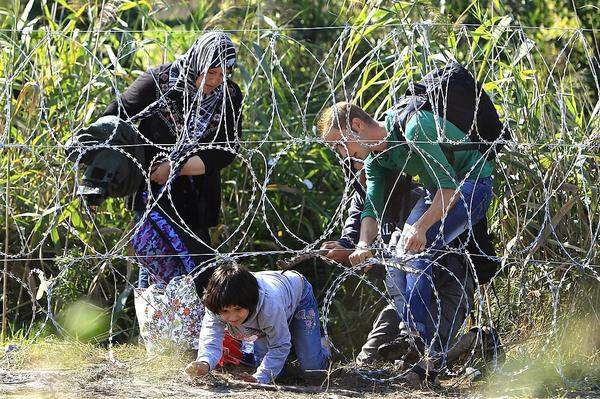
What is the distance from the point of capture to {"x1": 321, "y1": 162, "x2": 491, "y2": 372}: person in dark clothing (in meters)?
4.88

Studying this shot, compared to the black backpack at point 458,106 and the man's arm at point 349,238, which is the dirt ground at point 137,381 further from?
the black backpack at point 458,106

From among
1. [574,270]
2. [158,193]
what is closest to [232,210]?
[158,193]

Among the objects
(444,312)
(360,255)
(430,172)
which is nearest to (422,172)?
(430,172)

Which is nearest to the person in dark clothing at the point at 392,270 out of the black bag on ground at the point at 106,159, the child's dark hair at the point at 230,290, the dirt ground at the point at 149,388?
the dirt ground at the point at 149,388

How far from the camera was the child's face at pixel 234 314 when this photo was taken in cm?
442

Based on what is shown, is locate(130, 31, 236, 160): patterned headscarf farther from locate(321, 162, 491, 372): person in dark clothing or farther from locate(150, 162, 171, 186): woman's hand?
locate(321, 162, 491, 372): person in dark clothing

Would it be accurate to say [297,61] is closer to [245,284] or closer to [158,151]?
[158,151]

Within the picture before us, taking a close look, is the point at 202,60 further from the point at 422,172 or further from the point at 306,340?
the point at 306,340

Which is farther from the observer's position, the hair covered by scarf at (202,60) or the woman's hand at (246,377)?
the hair covered by scarf at (202,60)

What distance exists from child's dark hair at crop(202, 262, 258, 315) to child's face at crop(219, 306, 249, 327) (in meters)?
0.02

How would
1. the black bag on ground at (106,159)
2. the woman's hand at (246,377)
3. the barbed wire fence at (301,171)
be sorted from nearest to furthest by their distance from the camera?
the woman's hand at (246,377)
the black bag on ground at (106,159)
the barbed wire fence at (301,171)

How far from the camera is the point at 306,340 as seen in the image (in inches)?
188

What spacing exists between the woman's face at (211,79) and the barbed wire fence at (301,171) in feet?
0.66

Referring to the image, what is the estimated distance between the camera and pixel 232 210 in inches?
235
